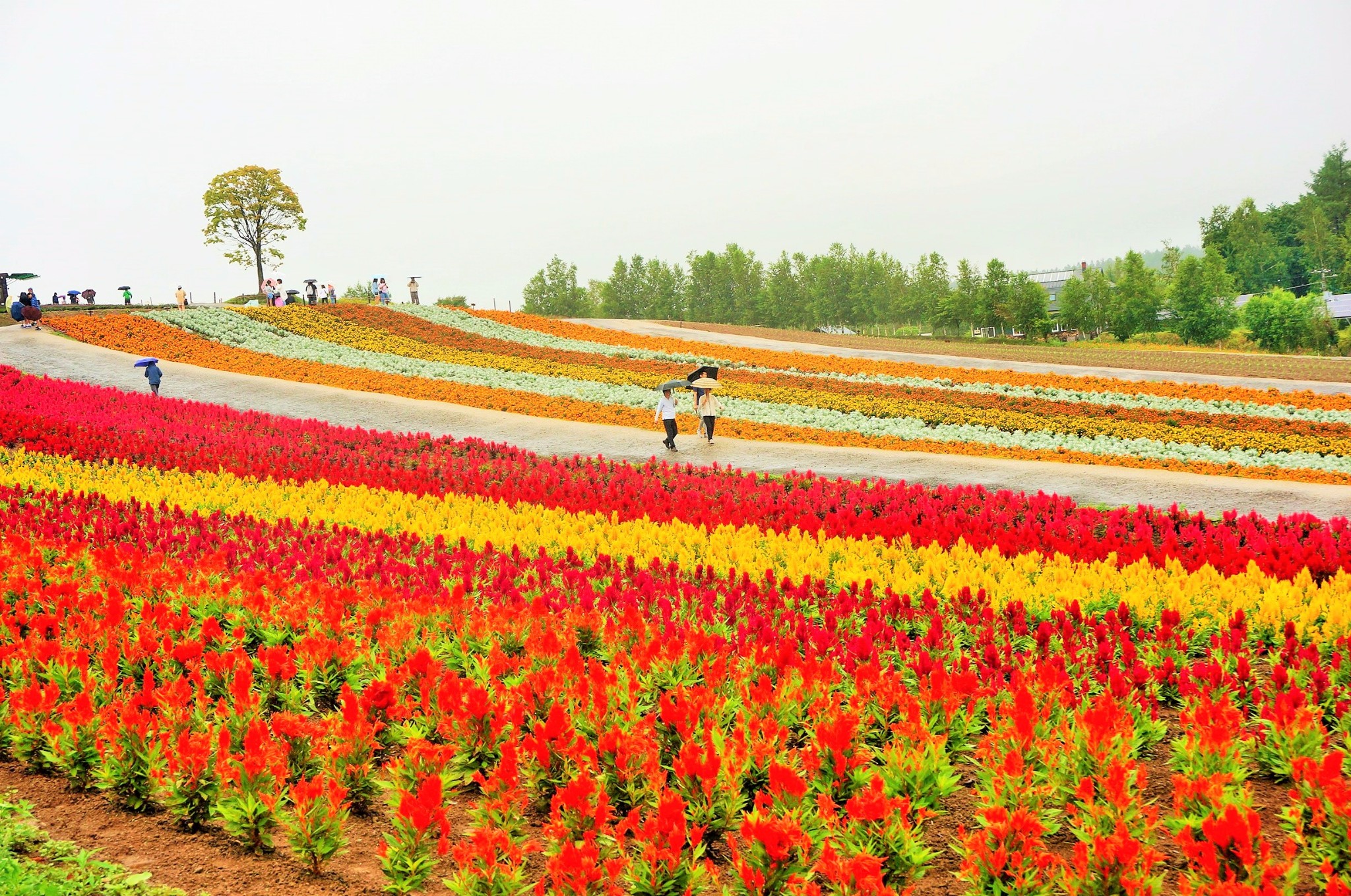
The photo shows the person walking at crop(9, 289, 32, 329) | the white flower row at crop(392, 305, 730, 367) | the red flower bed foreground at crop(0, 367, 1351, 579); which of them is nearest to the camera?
the red flower bed foreground at crop(0, 367, 1351, 579)

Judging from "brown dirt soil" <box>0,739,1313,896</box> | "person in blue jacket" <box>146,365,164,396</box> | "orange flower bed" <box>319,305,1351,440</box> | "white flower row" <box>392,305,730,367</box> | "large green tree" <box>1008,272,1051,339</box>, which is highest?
"large green tree" <box>1008,272,1051,339</box>

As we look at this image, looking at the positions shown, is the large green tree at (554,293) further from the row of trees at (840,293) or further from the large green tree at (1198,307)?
the large green tree at (1198,307)

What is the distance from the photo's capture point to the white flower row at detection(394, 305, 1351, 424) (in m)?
20.5

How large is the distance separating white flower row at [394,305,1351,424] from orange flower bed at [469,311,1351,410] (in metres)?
0.42

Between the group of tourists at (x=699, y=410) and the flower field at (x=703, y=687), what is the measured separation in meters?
5.81

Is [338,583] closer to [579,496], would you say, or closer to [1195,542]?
[579,496]

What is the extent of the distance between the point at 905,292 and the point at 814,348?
122ft

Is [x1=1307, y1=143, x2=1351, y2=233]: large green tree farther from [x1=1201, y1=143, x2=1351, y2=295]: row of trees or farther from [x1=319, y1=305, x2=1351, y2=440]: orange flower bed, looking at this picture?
[x1=319, y1=305, x2=1351, y2=440]: orange flower bed

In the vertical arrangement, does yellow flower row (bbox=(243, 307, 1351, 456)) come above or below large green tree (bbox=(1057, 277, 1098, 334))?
below

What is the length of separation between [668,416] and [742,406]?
5.93 metres

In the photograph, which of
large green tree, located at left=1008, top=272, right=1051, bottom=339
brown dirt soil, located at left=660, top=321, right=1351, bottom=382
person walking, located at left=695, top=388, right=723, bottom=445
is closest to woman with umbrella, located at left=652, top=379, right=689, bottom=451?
person walking, located at left=695, top=388, right=723, bottom=445

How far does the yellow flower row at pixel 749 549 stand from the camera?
631cm

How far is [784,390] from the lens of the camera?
77.6ft

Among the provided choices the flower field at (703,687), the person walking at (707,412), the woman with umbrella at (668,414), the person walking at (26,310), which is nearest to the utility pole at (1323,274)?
the person walking at (707,412)
